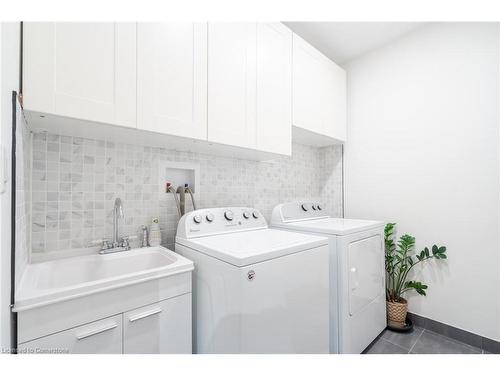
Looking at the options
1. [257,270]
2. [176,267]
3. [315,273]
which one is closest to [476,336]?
[315,273]

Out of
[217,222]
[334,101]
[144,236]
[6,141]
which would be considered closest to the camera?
[6,141]

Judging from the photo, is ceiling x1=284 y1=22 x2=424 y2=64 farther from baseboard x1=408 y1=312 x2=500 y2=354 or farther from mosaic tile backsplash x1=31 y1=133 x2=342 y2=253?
baseboard x1=408 y1=312 x2=500 y2=354

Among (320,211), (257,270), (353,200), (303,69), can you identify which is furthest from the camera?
(353,200)

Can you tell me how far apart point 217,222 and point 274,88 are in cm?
109

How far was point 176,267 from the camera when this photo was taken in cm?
111

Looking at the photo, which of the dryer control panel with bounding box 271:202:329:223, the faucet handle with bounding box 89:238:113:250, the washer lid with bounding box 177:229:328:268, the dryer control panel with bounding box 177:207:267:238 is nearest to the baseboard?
the dryer control panel with bounding box 271:202:329:223

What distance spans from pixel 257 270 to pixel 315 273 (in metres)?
0.45

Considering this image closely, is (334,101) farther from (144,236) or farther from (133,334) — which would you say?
(133,334)

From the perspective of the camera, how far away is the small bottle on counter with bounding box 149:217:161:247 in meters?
1.48

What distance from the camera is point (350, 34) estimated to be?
2094mm

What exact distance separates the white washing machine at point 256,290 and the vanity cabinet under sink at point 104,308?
4.4 inches

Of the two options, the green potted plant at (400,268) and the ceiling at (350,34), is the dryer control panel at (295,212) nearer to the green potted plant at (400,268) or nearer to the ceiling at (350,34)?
the green potted plant at (400,268)

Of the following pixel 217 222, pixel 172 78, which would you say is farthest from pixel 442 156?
pixel 172 78

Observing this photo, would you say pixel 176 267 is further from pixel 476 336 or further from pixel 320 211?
pixel 476 336
